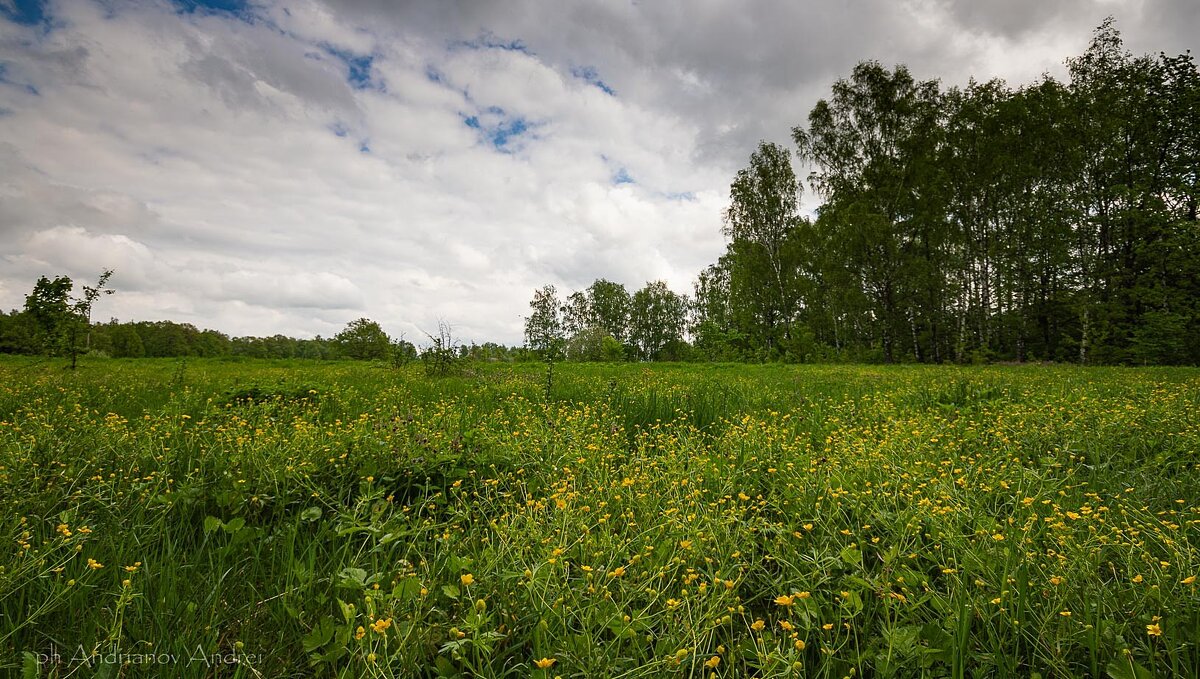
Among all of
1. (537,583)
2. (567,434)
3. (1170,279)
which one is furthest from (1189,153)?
(537,583)

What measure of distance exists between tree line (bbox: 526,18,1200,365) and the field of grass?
1598 centimetres

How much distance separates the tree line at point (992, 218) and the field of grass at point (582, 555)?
15978 millimetres

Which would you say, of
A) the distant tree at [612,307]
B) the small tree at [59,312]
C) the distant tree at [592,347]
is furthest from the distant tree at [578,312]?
the small tree at [59,312]

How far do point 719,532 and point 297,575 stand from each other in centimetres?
213

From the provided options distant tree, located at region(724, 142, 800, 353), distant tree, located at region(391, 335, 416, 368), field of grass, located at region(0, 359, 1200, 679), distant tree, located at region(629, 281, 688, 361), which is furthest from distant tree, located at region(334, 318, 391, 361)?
distant tree, located at region(629, 281, 688, 361)

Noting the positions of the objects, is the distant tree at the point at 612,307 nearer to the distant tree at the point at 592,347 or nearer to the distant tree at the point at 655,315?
the distant tree at the point at 655,315

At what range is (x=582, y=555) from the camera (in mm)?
2287

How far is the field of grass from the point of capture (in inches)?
68.3

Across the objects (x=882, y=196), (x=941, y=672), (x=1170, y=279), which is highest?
(x=882, y=196)

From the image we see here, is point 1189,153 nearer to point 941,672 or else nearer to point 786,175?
point 786,175

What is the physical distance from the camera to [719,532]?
99.8 inches

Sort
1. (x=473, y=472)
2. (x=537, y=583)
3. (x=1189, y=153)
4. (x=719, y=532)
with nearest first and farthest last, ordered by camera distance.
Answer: (x=537, y=583)
(x=719, y=532)
(x=473, y=472)
(x=1189, y=153)

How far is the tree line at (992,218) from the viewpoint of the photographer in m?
22.2

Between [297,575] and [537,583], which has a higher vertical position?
[537,583]
